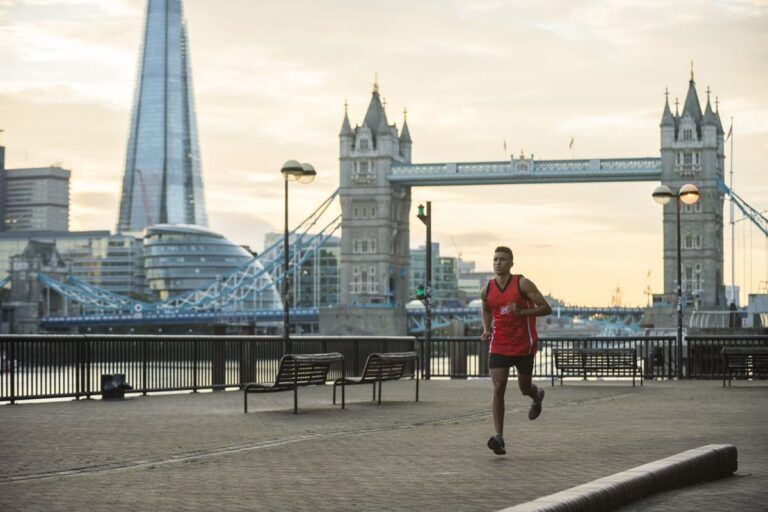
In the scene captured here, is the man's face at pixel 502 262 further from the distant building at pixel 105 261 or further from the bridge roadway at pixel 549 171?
the distant building at pixel 105 261

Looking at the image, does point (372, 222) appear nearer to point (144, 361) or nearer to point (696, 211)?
point (696, 211)

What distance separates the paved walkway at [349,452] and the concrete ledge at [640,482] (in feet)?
0.33

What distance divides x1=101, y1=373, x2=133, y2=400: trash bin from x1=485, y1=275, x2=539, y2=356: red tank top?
10824 mm

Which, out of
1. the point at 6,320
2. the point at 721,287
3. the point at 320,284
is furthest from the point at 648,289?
the point at 6,320

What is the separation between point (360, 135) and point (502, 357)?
5268 inches

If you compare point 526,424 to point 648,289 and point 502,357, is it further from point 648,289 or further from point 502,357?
point 648,289

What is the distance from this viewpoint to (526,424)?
51.5 ft

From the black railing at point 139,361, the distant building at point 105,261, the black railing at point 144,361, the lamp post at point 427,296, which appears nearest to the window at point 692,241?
the distant building at point 105,261

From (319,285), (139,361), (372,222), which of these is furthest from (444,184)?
(139,361)

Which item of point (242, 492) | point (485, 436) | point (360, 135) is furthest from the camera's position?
point (360, 135)

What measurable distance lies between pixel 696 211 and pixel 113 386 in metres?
116

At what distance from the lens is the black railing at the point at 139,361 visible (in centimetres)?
2069

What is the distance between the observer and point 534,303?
11992mm

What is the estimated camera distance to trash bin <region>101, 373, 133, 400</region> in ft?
70.5
